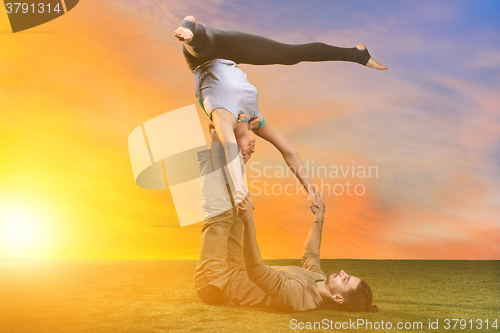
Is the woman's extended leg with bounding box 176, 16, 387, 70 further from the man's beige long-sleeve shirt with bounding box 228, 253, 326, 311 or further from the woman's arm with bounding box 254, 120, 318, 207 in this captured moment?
the man's beige long-sleeve shirt with bounding box 228, 253, 326, 311

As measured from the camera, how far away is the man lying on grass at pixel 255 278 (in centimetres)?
221

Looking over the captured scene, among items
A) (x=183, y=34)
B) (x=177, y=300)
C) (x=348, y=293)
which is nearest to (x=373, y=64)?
(x=183, y=34)

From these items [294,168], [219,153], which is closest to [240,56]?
[219,153]

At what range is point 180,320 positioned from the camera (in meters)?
2.38

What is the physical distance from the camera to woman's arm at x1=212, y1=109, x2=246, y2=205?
2.71 metres

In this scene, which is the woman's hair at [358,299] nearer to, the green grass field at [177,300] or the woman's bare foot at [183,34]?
the green grass field at [177,300]

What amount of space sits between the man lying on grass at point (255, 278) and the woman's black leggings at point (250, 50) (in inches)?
49.1

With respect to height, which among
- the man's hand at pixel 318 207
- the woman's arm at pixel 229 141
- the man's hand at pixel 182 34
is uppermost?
the man's hand at pixel 182 34

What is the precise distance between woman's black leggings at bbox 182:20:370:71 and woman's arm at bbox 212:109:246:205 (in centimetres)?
49

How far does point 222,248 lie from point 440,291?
1915mm

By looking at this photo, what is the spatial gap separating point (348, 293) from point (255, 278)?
26.5 inches

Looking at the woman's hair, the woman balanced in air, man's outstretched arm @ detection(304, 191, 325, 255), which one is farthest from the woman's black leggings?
the woman's hair

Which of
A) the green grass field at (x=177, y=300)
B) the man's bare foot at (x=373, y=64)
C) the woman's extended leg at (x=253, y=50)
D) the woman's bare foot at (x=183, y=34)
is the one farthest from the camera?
the man's bare foot at (x=373, y=64)

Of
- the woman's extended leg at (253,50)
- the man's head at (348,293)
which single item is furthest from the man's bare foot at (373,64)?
the man's head at (348,293)
